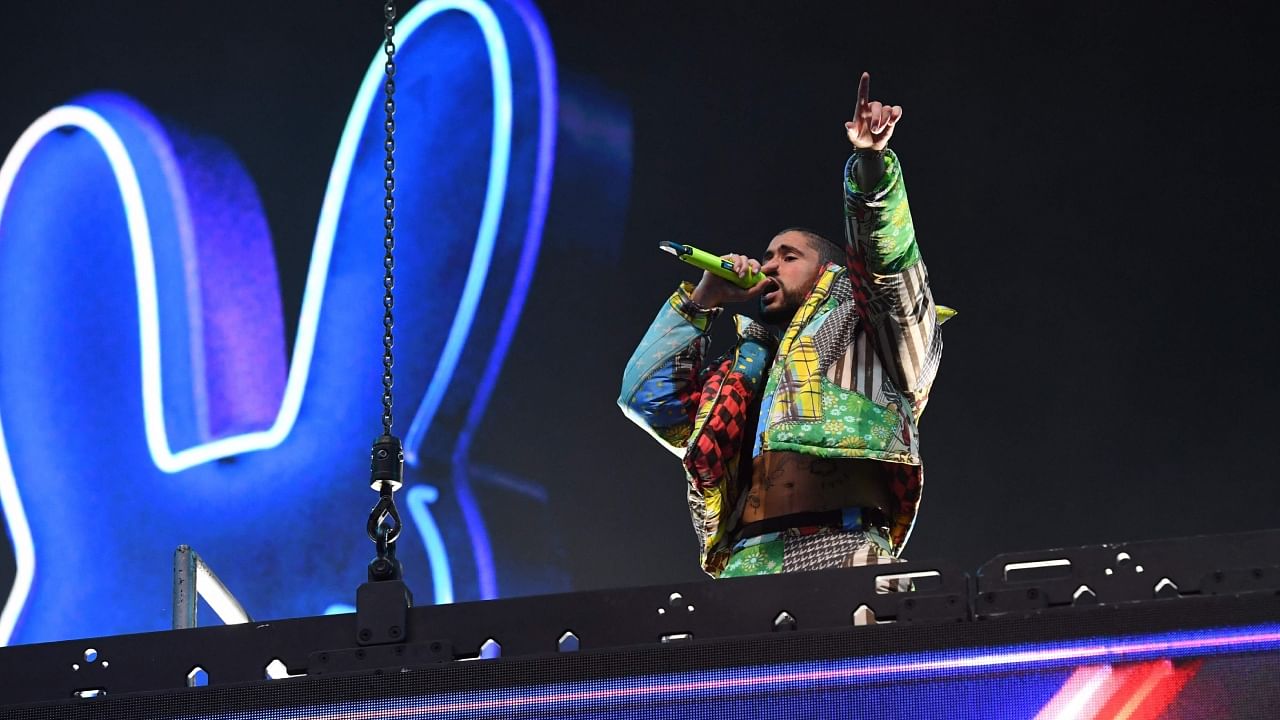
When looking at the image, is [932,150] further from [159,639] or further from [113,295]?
[159,639]

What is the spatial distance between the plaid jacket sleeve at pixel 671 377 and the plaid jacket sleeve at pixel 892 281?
34 centimetres

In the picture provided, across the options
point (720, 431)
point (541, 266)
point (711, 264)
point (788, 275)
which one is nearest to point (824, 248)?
point (788, 275)

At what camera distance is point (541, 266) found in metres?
3.93

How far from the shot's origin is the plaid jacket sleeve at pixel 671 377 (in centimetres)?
252

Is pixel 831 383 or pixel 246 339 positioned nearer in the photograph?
pixel 831 383

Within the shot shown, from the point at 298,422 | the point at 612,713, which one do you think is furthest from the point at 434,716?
the point at 298,422

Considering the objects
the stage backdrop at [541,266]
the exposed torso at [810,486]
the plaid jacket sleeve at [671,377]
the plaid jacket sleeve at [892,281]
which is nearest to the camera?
the plaid jacket sleeve at [892,281]

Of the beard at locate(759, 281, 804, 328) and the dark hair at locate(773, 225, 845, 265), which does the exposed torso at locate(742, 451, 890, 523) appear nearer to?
the beard at locate(759, 281, 804, 328)

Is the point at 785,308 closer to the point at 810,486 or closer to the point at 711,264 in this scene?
the point at 711,264

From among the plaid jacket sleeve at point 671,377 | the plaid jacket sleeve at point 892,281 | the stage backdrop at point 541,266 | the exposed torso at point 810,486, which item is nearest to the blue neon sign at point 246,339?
the stage backdrop at point 541,266

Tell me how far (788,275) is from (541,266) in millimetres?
1469

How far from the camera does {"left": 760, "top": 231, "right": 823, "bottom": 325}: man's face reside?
99.8 inches

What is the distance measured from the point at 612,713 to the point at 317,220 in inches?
120

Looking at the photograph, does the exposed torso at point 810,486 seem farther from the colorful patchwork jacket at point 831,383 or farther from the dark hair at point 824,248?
the dark hair at point 824,248
